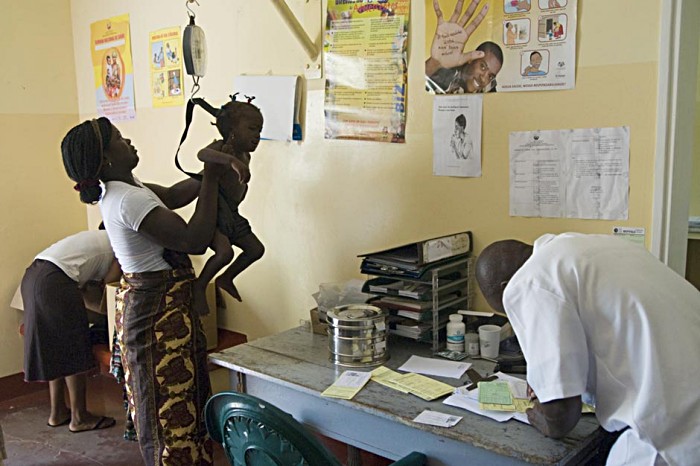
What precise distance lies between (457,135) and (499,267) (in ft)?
2.36

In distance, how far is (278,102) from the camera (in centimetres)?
265

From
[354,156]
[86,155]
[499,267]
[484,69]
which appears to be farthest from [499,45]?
[86,155]

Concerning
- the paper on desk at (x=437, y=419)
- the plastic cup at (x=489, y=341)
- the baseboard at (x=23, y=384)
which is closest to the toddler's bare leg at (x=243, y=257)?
the plastic cup at (x=489, y=341)

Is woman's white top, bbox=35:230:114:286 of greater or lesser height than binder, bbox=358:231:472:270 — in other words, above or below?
below

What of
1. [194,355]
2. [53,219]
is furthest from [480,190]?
[53,219]

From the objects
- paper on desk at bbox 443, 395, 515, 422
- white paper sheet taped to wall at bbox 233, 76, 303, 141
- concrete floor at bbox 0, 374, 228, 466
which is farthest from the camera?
concrete floor at bbox 0, 374, 228, 466

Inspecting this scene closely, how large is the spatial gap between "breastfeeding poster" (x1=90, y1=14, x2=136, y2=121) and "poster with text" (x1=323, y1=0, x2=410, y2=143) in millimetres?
1348

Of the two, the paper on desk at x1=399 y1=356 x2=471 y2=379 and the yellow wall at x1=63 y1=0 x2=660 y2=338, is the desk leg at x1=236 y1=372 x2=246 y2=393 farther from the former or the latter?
the yellow wall at x1=63 y1=0 x2=660 y2=338

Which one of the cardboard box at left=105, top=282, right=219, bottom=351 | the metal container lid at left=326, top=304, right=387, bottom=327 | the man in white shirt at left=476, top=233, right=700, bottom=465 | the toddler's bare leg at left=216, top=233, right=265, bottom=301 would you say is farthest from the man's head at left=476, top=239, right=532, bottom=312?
the cardboard box at left=105, top=282, right=219, bottom=351

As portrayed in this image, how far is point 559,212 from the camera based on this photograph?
201 centimetres

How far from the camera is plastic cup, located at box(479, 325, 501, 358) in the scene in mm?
1960

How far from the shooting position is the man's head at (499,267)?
5.23 ft

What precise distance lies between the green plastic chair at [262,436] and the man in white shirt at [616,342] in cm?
44

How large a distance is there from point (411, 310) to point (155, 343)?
2.69 feet
